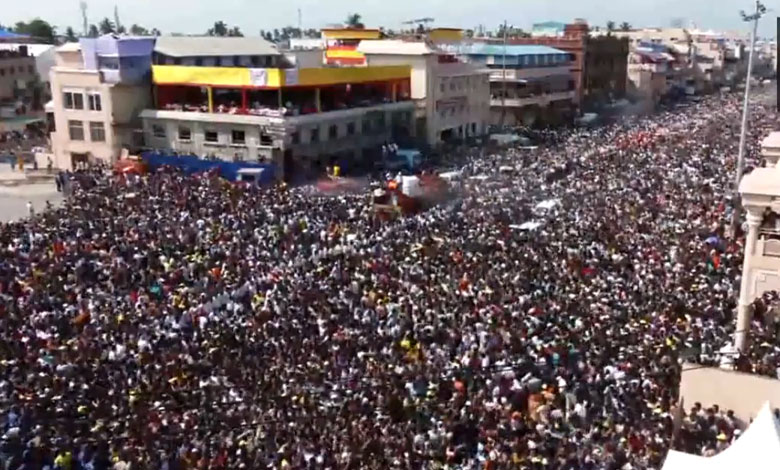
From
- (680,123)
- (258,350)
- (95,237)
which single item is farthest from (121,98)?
(680,123)

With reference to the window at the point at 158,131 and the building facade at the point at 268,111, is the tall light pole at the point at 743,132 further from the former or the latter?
the window at the point at 158,131

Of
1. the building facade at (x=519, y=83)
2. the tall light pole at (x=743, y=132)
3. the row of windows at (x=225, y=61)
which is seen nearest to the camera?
the tall light pole at (x=743, y=132)

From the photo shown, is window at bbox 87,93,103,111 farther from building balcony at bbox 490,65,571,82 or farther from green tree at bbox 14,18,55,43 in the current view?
green tree at bbox 14,18,55,43

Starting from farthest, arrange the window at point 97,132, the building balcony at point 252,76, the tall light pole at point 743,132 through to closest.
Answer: the window at point 97,132 → the building balcony at point 252,76 → the tall light pole at point 743,132

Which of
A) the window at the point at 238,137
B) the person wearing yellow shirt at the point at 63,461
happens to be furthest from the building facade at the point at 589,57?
the person wearing yellow shirt at the point at 63,461

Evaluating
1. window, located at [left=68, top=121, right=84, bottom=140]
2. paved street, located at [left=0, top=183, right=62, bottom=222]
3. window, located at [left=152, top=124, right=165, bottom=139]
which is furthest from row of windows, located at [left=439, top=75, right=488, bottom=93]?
paved street, located at [left=0, top=183, right=62, bottom=222]

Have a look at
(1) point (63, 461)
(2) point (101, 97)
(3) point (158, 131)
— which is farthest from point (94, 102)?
(1) point (63, 461)

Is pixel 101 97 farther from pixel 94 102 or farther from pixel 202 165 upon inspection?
pixel 202 165
